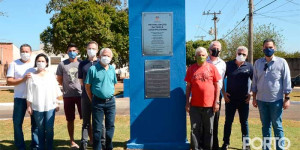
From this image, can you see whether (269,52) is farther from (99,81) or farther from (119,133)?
(119,133)

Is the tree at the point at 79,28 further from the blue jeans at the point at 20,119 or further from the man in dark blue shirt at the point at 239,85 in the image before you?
the man in dark blue shirt at the point at 239,85

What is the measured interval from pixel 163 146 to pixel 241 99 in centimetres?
162

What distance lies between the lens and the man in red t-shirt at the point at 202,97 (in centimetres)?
479

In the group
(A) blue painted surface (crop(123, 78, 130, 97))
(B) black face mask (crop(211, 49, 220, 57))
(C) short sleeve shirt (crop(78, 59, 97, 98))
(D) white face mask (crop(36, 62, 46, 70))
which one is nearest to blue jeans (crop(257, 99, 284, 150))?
(B) black face mask (crop(211, 49, 220, 57))

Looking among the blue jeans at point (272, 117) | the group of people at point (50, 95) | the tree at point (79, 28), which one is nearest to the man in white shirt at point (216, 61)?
the blue jeans at point (272, 117)

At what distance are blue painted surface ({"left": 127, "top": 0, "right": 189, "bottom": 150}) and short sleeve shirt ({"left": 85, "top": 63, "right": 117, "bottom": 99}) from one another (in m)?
0.53

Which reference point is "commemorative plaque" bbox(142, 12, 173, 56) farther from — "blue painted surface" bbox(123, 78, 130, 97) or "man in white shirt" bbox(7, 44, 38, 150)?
"man in white shirt" bbox(7, 44, 38, 150)

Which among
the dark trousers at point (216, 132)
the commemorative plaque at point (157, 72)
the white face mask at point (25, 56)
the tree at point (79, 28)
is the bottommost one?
the dark trousers at point (216, 132)

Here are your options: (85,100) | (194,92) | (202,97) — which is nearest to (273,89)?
(202,97)

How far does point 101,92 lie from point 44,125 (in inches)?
44.4

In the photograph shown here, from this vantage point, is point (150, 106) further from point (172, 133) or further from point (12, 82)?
point (12, 82)

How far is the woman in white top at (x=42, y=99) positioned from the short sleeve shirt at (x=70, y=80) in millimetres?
517

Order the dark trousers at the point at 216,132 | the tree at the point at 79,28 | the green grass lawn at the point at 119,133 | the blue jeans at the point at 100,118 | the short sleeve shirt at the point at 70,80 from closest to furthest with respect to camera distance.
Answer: the blue jeans at the point at 100,118, the dark trousers at the point at 216,132, the short sleeve shirt at the point at 70,80, the green grass lawn at the point at 119,133, the tree at the point at 79,28

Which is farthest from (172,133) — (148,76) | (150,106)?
(148,76)
